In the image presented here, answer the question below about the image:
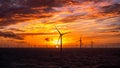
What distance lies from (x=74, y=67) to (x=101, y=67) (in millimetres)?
9694

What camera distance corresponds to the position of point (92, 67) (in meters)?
95.8

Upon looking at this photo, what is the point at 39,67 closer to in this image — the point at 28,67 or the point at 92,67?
the point at 28,67

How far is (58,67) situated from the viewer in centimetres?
9650

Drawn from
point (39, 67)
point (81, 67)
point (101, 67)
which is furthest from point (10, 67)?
point (101, 67)

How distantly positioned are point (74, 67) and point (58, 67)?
5.81 meters

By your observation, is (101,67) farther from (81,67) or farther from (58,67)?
(58,67)

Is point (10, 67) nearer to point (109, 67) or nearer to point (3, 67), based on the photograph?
point (3, 67)

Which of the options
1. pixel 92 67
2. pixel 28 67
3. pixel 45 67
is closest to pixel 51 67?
pixel 45 67

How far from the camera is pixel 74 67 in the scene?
97.4 meters

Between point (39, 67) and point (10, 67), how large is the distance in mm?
10540

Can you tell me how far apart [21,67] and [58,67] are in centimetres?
1323

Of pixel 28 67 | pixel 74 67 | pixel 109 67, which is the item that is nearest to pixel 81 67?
pixel 74 67

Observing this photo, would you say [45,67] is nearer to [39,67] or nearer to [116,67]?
[39,67]

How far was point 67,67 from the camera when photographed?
96.7 meters
